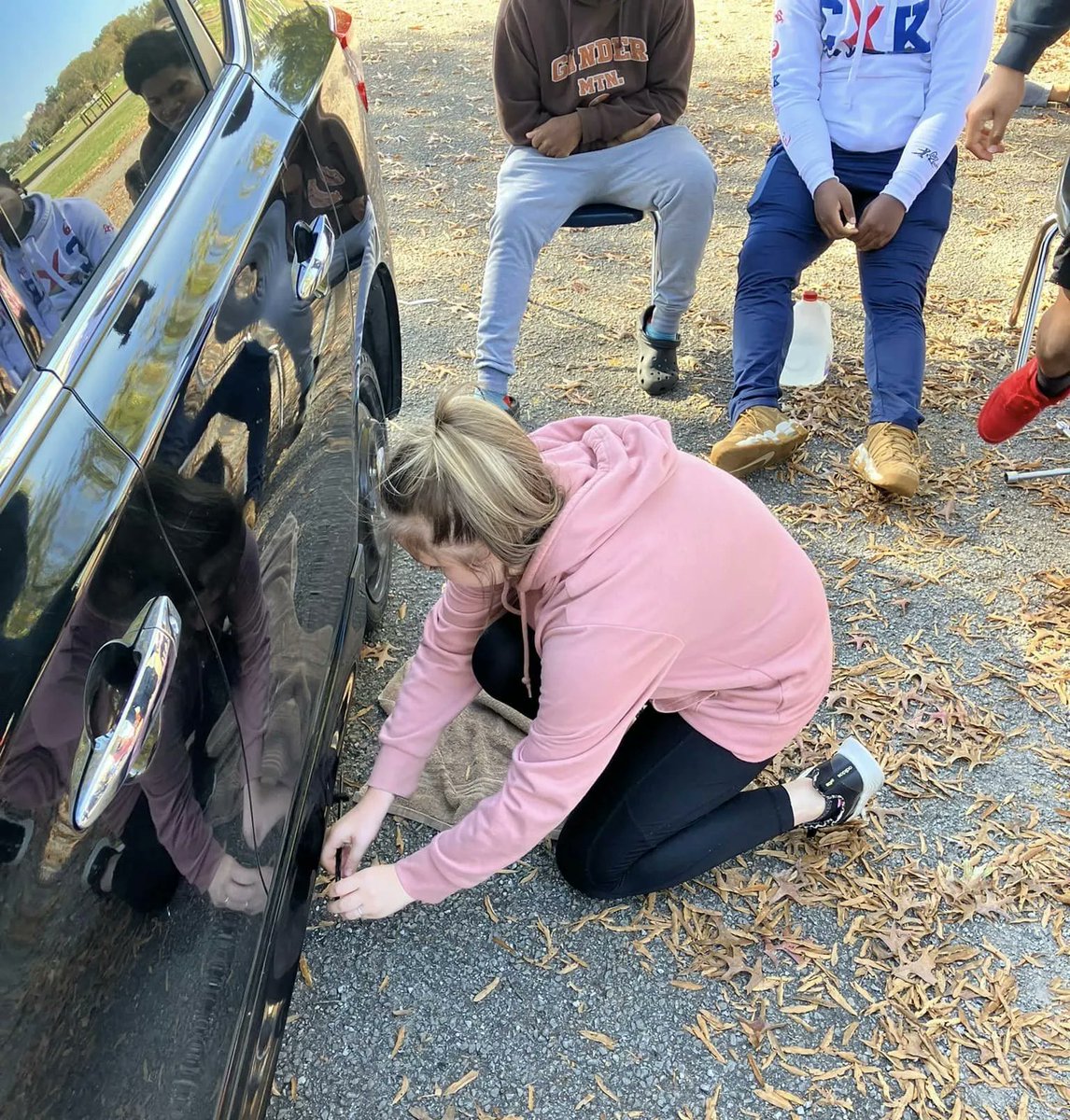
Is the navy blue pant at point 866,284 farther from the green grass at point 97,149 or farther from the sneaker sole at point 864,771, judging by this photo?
the green grass at point 97,149

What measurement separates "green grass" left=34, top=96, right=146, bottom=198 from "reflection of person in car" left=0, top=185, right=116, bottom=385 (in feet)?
0.08

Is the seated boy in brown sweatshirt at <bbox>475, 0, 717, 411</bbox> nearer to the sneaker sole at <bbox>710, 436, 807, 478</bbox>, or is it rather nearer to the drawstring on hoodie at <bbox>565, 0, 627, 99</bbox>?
the drawstring on hoodie at <bbox>565, 0, 627, 99</bbox>

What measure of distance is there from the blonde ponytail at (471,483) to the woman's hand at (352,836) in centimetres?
60

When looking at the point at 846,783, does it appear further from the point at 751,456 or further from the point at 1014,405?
the point at 1014,405

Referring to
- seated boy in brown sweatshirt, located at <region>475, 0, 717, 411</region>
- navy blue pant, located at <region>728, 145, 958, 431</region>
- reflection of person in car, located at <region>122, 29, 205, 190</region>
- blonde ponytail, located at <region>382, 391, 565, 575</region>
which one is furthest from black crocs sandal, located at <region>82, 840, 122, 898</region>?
navy blue pant, located at <region>728, 145, 958, 431</region>

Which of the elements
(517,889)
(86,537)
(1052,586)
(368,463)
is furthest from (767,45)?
(86,537)

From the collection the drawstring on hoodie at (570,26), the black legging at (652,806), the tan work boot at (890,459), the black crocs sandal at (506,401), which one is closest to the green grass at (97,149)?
the black legging at (652,806)

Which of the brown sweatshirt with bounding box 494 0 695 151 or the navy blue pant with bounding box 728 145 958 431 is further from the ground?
the brown sweatshirt with bounding box 494 0 695 151

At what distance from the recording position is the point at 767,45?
7.79 metres

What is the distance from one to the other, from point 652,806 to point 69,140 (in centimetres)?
155

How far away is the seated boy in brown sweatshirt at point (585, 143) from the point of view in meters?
3.46

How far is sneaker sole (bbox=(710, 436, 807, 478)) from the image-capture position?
3.30 metres

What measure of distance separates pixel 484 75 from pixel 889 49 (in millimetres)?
4754

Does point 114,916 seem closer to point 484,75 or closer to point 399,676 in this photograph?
point 399,676
